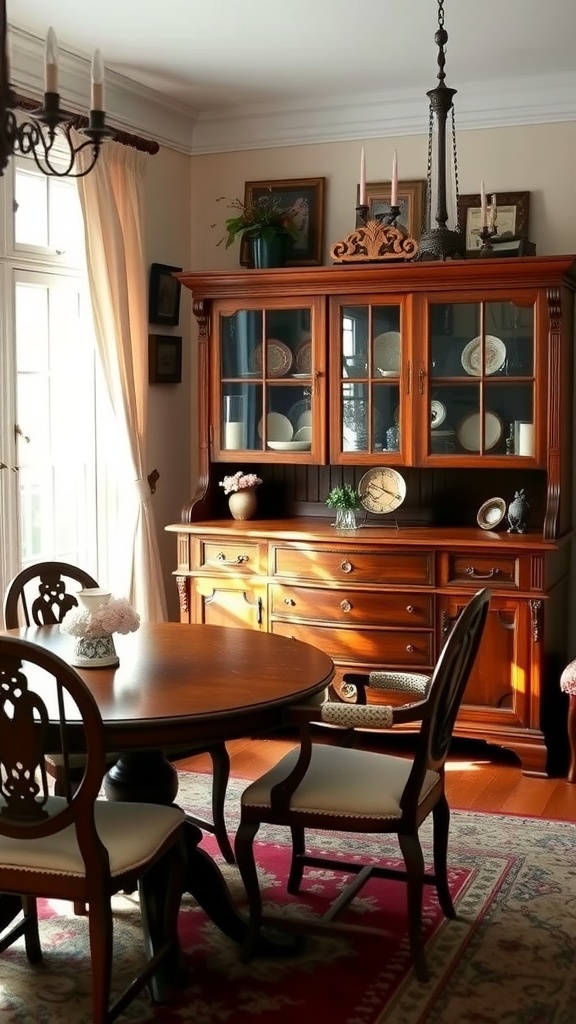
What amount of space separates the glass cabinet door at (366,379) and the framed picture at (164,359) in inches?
33.9

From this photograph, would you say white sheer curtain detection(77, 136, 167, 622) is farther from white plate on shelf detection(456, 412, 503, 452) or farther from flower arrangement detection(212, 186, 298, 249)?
white plate on shelf detection(456, 412, 503, 452)

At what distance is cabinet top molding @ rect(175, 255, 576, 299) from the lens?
180 inches

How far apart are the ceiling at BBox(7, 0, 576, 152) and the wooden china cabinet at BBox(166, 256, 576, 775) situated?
803 millimetres

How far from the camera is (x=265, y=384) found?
5082 millimetres

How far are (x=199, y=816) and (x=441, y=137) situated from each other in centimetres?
232

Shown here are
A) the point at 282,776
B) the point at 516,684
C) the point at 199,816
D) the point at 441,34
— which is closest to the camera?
the point at 282,776

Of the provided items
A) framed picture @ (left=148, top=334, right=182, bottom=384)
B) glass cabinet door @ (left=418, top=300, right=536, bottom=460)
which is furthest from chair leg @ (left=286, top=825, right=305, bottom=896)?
framed picture @ (left=148, top=334, right=182, bottom=384)

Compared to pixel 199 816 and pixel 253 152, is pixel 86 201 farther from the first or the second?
pixel 199 816

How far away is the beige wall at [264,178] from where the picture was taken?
502cm

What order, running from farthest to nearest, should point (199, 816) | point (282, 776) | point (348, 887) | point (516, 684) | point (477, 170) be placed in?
1. point (477, 170)
2. point (516, 684)
3. point (199, 816)
4. point (348, 887)
5. point (282, 776)

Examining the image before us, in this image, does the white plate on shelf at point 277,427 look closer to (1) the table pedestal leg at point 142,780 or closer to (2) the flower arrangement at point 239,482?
(2) the flower arrangement at point 239,482

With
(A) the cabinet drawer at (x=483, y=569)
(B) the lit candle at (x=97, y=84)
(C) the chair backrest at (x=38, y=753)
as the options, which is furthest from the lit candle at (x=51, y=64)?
(A) the cabinet drawer at (x=483, y=569)

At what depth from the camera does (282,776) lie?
3.07 meters

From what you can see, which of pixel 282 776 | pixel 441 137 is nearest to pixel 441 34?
pixel 441 137
